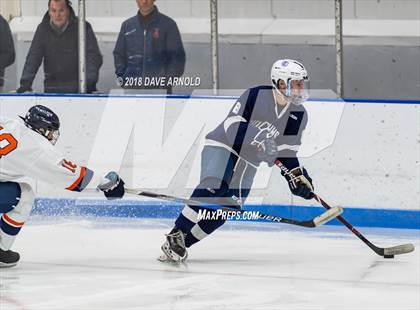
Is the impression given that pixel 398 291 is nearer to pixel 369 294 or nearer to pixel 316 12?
pixel 369 294

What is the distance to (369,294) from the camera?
4863 millimetres

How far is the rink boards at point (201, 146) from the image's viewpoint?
22.6 feet

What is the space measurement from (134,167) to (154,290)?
2453 mm

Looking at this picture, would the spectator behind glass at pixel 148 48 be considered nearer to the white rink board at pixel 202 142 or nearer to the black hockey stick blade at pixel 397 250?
the white rink board at pixel 202 142

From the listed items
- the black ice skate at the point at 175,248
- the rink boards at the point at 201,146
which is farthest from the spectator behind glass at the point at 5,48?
the black ice skate at the point at 175,248

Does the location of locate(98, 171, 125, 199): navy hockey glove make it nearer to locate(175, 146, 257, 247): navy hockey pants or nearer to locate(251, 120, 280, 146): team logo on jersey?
locate(175, 146, 257, 247): navy hockey pants

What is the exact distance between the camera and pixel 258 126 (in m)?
5.75

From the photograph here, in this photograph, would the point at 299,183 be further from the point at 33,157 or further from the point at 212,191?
the point at 33,157

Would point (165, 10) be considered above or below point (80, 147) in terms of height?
above

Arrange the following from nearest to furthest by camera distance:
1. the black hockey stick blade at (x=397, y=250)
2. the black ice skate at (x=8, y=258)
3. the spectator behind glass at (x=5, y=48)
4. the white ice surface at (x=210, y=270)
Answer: the white ice surface at (x=210, y=270) < the black ice skate at (x=8, y=258) < the black hockey stick blade at (x=397, y=250) < the spectator behind glass at (x=5, y=48)

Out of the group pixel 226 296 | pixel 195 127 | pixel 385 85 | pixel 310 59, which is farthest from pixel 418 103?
pixel 226 296

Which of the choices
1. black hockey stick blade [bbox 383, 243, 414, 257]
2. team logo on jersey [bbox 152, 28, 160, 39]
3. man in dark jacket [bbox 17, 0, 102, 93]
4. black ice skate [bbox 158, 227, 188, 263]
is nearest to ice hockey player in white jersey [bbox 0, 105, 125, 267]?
black ice skate [bbox 158, 227, 188, 263]

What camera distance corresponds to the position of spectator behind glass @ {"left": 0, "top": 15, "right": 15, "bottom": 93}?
755 centimetres

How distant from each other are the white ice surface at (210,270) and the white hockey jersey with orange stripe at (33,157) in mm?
435
